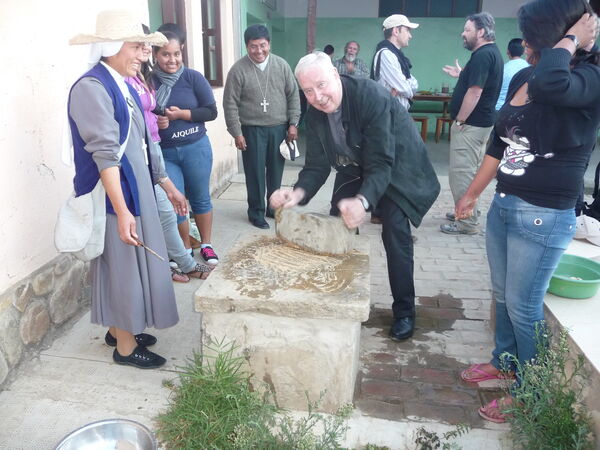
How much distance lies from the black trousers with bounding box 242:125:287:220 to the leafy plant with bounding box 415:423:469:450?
317 cm

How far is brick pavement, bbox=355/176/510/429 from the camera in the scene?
260 cm

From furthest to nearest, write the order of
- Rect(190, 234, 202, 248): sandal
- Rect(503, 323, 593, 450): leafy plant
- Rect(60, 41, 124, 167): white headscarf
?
Rect(190, 234, 202, 248): sandal < Rect(60, 41, 124, 167): white headscarf < Rect(503, 323, 593, 450): leafy plant

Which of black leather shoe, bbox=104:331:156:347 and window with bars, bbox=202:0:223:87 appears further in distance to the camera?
window with bars, bbox=202:0:223:87

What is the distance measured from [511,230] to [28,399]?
8.04 ft

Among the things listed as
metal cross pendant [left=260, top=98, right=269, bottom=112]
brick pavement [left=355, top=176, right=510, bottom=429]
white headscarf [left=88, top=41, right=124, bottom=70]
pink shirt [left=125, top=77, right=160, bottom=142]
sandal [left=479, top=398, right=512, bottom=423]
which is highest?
white headscarf [left=88, top=41, right=124, bottom=70]

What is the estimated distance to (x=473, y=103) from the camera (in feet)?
15.3

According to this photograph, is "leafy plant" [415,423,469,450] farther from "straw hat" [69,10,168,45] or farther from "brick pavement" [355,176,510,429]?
"straw hat" [69,10,168,45]

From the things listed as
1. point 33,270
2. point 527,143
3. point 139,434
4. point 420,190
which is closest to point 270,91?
point 420,190

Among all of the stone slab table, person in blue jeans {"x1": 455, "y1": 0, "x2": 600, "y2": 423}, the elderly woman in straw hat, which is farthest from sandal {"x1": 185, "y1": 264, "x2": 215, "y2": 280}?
person in blue jeans {"x1": 455, "y1": 0, "x2": 600, "y2": 423}

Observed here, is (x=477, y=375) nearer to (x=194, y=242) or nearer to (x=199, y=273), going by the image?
(x=199, y=273)

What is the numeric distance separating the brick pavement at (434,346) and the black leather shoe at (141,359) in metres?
1.11

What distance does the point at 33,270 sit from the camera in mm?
2922

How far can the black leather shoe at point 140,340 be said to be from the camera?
3045 mm

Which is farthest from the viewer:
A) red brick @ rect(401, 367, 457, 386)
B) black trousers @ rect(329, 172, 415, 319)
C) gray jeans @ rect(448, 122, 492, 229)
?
gray jeans @ rect(448, 122, 492, 229)
